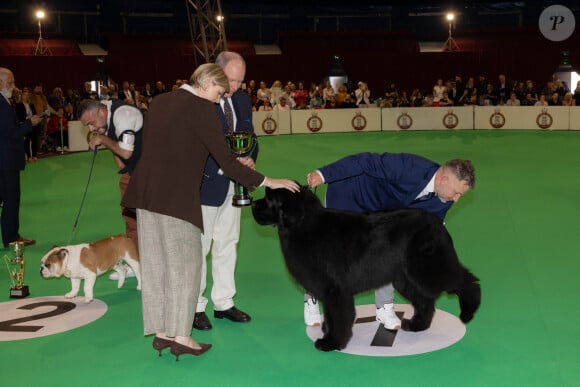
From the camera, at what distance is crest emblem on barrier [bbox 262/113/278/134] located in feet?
77.7

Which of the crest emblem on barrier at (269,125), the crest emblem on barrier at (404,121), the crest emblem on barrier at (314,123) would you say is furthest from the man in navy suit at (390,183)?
the crest emblem on barrier at (404,121)

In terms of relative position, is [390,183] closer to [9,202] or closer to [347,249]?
[347,249]

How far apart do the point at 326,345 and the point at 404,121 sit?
19886 millimetres

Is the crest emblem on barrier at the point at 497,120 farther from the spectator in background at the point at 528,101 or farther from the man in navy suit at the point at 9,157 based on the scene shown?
the man in navy suit at the point at 9,157

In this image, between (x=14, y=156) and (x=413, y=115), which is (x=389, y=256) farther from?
(x=413, y=115)

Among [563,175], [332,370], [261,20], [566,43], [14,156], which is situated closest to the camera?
[332,370]

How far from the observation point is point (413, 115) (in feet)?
79.0

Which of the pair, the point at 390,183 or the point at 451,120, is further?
the point at 451,120

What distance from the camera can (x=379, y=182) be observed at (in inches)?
202

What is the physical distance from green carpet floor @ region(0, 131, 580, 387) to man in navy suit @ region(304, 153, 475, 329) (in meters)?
0.81

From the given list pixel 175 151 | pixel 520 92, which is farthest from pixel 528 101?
pixel 175 151

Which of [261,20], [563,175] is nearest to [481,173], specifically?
[563,175]

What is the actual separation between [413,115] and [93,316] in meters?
19.5

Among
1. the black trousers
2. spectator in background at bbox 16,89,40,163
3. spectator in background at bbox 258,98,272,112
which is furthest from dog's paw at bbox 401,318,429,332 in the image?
spectator in background at bbox 258,98,272,112
